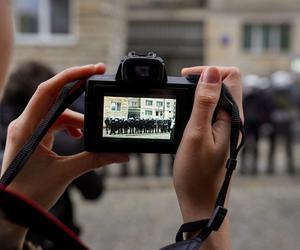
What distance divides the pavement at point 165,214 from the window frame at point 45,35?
673 centimetres

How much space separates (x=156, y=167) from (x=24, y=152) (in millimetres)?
7528

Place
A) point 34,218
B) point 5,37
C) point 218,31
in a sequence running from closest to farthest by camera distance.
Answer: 1. point 34,218
2. point 5,37
3. point 218,31

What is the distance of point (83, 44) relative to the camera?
46.4 feet

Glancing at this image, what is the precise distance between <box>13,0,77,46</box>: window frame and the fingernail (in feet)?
44.3

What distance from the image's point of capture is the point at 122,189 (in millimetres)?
7891

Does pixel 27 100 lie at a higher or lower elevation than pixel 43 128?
lower

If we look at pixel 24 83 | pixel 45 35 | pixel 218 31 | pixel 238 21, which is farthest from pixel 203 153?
pixel 238 21

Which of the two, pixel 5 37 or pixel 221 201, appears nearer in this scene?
pixel 221 201

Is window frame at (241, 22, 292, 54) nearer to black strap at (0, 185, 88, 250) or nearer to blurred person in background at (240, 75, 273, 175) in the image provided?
blurred person in background at (240, 75, 273, 175)

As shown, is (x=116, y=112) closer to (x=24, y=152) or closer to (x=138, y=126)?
(x=138, y=126)

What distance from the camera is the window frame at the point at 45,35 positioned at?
1438cm

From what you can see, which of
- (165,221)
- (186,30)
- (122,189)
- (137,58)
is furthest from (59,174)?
(186,30)

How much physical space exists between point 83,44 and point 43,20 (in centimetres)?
144

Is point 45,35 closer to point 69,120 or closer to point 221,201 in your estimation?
point 69,120
